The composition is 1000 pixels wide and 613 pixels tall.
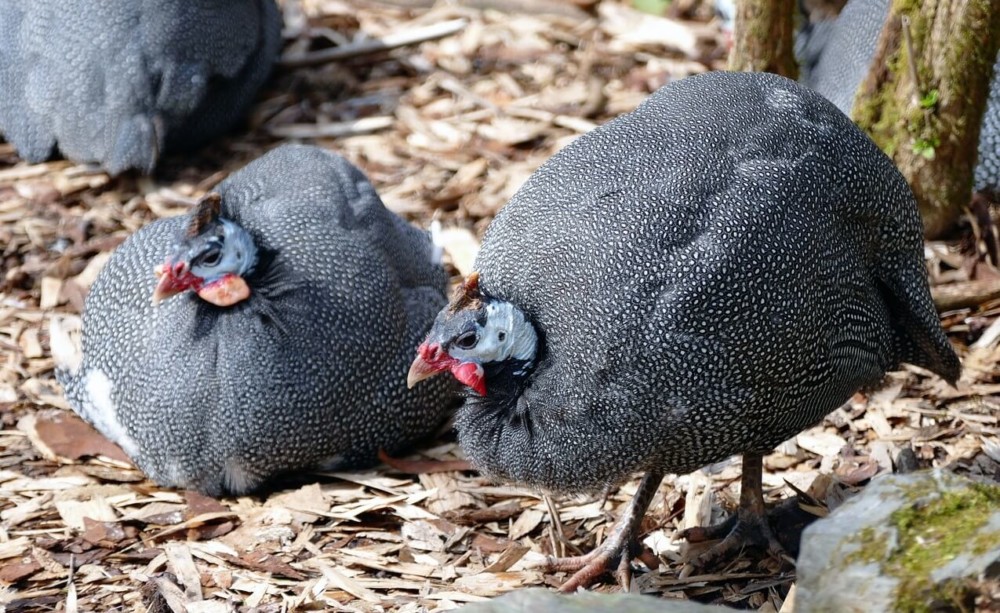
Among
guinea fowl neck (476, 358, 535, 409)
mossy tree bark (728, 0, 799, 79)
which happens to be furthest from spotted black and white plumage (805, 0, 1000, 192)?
guinea fowl neck (476, 358, 535, 409)

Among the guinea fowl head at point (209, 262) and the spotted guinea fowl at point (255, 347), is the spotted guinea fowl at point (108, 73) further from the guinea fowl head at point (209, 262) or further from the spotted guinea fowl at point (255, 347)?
the guinea fowl head at point (209, 262)

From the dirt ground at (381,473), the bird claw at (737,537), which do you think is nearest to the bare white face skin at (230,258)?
the dirt ground at (381,473)

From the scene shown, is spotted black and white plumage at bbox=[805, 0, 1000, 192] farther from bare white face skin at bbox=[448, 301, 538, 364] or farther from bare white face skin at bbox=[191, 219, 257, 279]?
bare white face skin at bbox=[191, 219, 257, 279]

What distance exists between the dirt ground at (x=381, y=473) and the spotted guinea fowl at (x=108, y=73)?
0.23m

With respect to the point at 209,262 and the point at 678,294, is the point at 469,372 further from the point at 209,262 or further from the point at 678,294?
the point at 209,262

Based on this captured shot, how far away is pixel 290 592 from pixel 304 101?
3.48 m

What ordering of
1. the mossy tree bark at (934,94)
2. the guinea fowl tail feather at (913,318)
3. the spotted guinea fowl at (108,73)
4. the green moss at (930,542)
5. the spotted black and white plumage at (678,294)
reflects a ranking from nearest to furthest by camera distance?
the green moss at (930,542)
the spotted black and white plumage at (678,294)
the guinea fowl tail feather at (913,318)
the mossy tree bark at (934,94)
the spotted guinea fowl at (108,73)

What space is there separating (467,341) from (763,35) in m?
2.15

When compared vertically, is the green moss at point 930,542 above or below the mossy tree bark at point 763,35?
below

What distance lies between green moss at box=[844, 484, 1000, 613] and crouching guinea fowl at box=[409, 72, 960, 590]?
0.67 meters

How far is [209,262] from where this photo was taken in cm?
379

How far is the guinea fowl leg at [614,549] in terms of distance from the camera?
3.49 metres

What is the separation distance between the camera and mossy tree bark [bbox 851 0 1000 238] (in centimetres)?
416

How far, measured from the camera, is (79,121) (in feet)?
18.0
